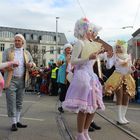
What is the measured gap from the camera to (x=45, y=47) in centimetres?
10288

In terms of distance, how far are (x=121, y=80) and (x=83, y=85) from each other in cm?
252

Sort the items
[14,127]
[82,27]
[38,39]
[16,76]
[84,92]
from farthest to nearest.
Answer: [38,39]
[16,76]
[14,127]
[82,27]
[84,92]

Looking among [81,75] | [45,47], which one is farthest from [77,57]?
[45,47]

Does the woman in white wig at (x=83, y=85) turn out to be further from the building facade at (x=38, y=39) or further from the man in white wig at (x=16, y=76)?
the building facade at (x=38, y=39)

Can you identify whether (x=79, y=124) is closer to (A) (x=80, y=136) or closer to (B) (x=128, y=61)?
(A) (x=80, y=136)

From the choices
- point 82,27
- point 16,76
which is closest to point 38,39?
point 16,76

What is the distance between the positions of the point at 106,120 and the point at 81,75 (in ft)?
9.66

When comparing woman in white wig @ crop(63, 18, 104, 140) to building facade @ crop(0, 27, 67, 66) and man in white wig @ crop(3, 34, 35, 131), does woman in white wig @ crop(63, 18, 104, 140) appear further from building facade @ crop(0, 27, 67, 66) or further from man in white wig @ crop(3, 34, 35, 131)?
building facade @ crop(0, 27, 67, 66)

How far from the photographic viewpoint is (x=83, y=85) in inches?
228

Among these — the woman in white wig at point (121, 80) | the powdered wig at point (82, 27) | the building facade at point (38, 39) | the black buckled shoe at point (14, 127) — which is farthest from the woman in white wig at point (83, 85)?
the building facade at point (38, 39)

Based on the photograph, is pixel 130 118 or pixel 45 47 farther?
pixel 45 47

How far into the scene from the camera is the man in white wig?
7176 mm

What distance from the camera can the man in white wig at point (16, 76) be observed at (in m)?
7.18

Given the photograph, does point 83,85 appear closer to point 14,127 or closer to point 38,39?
point 14,127
